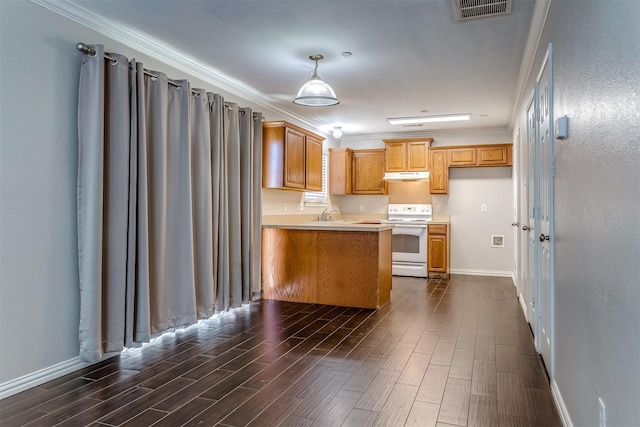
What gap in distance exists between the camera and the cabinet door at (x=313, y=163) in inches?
233

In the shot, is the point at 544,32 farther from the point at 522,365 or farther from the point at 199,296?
the point at 199,296

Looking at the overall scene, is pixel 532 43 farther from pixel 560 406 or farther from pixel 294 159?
pixel 294 159

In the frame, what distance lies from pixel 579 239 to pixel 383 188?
588cm

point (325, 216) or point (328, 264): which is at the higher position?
point (325, 216)

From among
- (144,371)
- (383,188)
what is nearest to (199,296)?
(144,371)

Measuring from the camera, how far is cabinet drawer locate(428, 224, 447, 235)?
6.86 metres

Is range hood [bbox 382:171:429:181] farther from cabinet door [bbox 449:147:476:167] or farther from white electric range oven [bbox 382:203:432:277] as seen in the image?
white electric range oven [bbox 382:203:432:277]

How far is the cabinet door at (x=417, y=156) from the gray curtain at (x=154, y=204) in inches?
136

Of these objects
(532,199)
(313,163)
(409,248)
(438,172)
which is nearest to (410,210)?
(438,172)

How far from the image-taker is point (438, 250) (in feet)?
22.4

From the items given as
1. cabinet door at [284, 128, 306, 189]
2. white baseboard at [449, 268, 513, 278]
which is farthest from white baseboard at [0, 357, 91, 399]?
white baseboard at [449, 268, 513, 278]

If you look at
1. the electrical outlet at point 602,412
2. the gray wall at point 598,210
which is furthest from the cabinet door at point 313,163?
the electrical outlet at point 602,412

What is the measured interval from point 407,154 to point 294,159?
260cm

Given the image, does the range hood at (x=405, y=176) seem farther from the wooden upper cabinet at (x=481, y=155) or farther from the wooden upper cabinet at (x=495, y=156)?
the wooden upper cabinet at (x=495, y=156)
